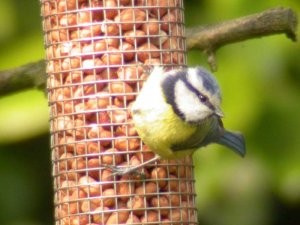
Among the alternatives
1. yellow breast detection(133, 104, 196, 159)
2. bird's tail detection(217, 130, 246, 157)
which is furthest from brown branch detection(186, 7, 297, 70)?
yellow breast detection(133, 104, 196, 159)

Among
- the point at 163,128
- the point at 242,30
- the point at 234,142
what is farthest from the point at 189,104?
the point at 242,30

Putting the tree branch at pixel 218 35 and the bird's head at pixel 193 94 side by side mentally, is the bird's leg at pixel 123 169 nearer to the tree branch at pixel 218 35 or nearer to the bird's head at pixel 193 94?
the bird's head at pixel 193 94

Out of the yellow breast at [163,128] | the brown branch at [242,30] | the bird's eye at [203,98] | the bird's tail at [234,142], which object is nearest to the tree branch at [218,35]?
the brown branch at [242,30]

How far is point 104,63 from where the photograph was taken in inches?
247

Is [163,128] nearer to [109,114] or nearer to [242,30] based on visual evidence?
[109,114]

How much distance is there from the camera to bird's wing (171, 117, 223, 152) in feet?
20.0

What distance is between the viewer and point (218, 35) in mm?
6906

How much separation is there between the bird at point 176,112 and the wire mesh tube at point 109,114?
9cm

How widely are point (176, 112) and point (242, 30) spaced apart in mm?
935

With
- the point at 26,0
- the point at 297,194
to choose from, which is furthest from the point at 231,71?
the point at 26,0

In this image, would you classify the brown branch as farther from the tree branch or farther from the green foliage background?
the green foliage background

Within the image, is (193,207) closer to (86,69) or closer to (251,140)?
(86,69)

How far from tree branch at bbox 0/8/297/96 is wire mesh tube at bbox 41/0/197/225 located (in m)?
0.54

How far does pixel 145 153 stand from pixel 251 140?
4.75ft
